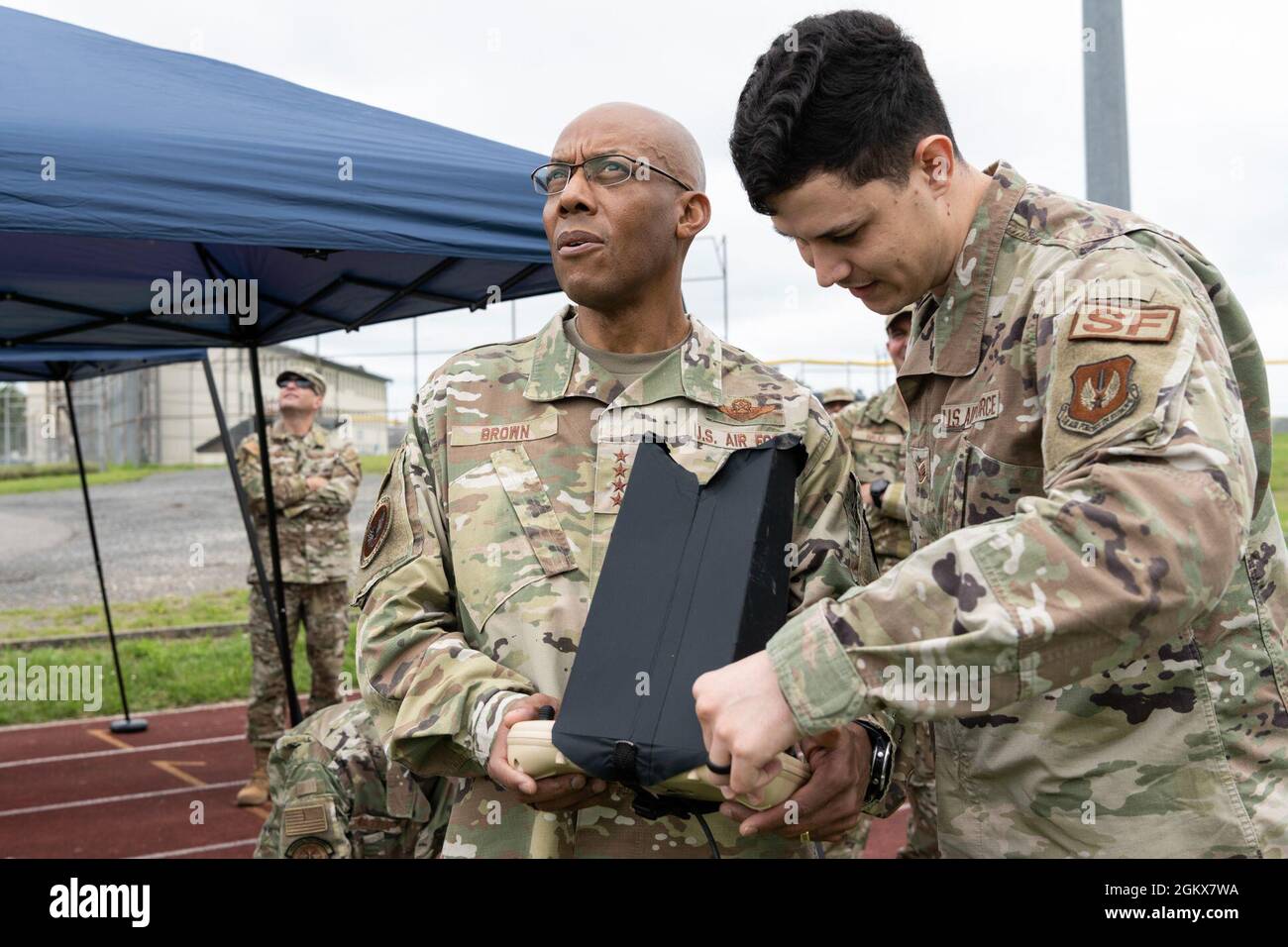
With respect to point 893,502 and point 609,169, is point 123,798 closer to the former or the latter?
point 893,502

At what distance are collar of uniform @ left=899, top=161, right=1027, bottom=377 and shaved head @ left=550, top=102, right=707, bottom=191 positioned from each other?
68cm

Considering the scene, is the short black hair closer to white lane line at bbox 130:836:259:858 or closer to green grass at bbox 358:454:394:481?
white lane line at bbox 130:836:259:858

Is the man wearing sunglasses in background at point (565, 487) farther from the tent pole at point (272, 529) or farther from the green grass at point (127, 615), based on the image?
the green grass at point (127, 615)

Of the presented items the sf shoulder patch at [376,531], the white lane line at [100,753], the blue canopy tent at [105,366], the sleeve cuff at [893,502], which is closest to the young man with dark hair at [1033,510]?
the sf shoulder patch at [376,531]

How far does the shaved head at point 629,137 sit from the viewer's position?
2.15 meters

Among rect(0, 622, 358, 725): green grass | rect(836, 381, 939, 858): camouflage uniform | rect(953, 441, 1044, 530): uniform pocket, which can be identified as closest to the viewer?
rect(953, 441, 1044, 530): uniform pocket

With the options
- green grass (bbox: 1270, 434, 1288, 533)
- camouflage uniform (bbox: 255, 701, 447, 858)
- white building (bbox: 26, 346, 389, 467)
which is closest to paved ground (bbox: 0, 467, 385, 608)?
white building (bbox: 26, 346, 389, 467)

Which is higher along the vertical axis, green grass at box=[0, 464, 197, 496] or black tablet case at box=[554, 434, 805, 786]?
green grass at box=[0, 464, 197, 496]

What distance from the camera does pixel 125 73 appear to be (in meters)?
3.74

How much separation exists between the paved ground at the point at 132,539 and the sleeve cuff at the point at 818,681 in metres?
10.7

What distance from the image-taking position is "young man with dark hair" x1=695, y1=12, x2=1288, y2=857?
3.98 feet

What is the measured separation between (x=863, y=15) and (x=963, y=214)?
1.10 ft
